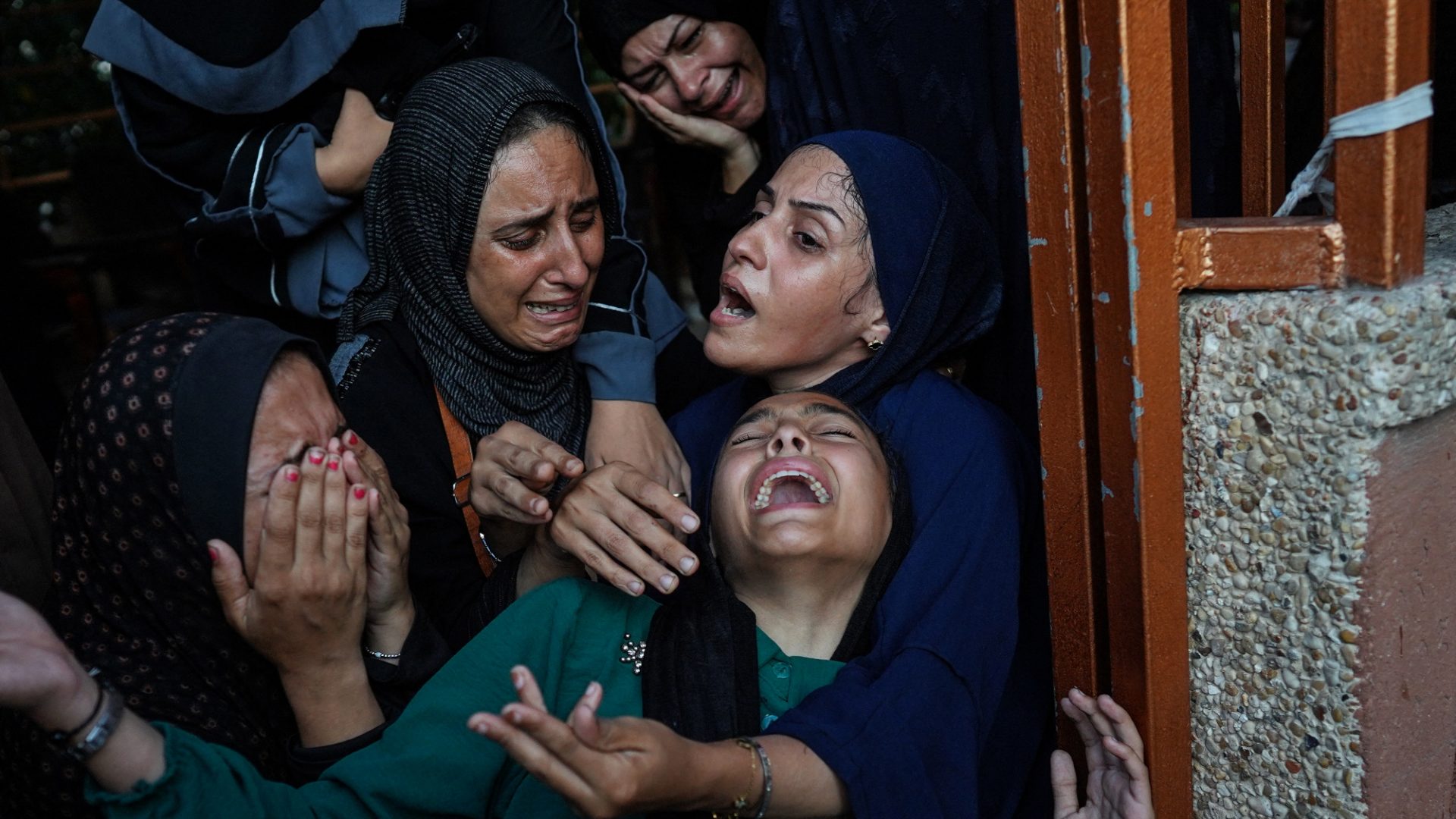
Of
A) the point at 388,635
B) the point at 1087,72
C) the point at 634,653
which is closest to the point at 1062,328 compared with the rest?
the point at 1087,72

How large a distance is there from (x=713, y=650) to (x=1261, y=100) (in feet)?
4.59

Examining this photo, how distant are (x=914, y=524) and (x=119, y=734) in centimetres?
131

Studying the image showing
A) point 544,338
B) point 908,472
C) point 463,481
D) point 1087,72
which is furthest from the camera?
point 544,338

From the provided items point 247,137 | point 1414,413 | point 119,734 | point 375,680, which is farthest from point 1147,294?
point 247,137

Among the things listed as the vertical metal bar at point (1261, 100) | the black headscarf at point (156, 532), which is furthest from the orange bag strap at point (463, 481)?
the vertical metal bar at point (1261, 100)

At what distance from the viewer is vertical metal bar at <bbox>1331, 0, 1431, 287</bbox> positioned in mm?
1487

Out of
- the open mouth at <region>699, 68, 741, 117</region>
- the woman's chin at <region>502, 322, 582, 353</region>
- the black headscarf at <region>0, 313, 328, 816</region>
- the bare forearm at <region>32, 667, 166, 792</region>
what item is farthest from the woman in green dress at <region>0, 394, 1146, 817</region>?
the open mouth at <region>699, 68, 741, 117</region>

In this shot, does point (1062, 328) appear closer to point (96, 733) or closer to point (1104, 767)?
point (1104, 767)

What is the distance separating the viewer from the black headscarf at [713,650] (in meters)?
1.85

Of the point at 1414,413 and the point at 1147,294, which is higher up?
the point at 1147,294

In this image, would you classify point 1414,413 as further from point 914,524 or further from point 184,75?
point 184,75

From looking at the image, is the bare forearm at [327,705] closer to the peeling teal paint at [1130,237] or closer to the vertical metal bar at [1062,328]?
the vertical metal bar at [1062,328]

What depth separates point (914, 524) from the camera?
2109mm

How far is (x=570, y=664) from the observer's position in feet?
6.35
